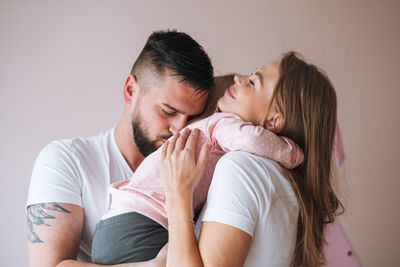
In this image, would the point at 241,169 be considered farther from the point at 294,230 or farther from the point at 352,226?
the point at 352,226

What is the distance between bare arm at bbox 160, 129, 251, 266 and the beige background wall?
135 centimetres

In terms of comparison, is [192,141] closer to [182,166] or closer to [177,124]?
[182,166]

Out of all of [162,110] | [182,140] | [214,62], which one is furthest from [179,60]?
[214,62]

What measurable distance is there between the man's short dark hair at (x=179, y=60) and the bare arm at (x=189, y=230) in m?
0.51

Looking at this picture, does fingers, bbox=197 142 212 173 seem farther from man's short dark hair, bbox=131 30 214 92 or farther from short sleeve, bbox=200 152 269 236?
man's short dark hair, bbox=131 30 214 92

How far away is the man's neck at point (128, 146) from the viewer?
1.64m

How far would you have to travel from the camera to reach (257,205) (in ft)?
2.97

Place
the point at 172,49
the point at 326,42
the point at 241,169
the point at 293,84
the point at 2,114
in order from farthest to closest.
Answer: the point at 326,42, the point at 2,114, the point at 172,49, the point at 293,84, the point at 241,169

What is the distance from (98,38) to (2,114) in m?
0.76

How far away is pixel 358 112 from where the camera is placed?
8.73 feet

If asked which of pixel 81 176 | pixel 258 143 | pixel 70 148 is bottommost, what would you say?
pixel 81 176

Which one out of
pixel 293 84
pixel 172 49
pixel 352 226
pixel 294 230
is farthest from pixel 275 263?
pixel 352 226

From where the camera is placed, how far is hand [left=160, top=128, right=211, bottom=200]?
102cm

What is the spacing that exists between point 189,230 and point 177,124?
0.70 metres
